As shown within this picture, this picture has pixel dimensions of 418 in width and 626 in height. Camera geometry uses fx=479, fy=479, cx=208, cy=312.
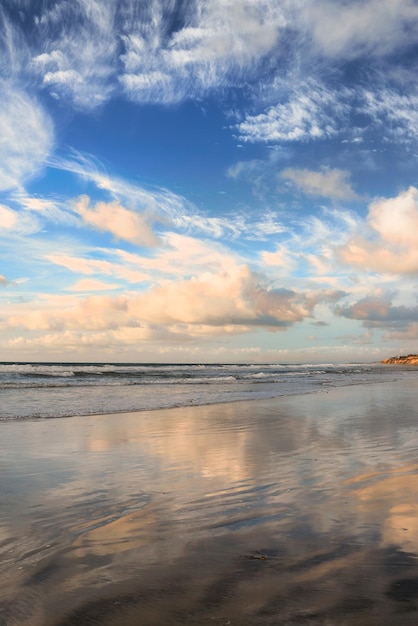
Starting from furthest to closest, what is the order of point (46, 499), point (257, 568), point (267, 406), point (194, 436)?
point (267, 406) < point (194, 436) < point (46, 499) < point (257, 568)

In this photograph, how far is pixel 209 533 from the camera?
4805 millimetres

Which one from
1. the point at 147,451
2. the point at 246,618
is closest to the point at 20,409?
the point at 147,451

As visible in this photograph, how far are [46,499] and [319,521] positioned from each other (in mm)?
3477

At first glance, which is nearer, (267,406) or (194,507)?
(194,507)

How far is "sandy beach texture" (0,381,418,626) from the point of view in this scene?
10.9ft

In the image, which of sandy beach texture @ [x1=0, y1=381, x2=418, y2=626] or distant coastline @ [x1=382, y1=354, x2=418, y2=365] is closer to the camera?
sandy beach texture @ [x1=0, y1=381, x2=418, y2=626]

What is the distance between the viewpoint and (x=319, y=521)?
5121 millimetres

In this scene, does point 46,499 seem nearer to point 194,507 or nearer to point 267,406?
point 194,507

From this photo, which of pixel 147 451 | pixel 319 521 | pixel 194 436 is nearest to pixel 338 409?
pixel 194 436

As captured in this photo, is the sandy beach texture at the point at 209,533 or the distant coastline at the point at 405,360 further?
the distant coastline at the point at 405,360

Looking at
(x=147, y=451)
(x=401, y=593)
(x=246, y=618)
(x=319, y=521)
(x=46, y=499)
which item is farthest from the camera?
(x=147, y=451)

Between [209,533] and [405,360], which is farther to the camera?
[405,360]

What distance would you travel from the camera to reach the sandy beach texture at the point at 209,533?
332 cm

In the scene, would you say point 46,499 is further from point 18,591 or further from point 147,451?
point 147,451
